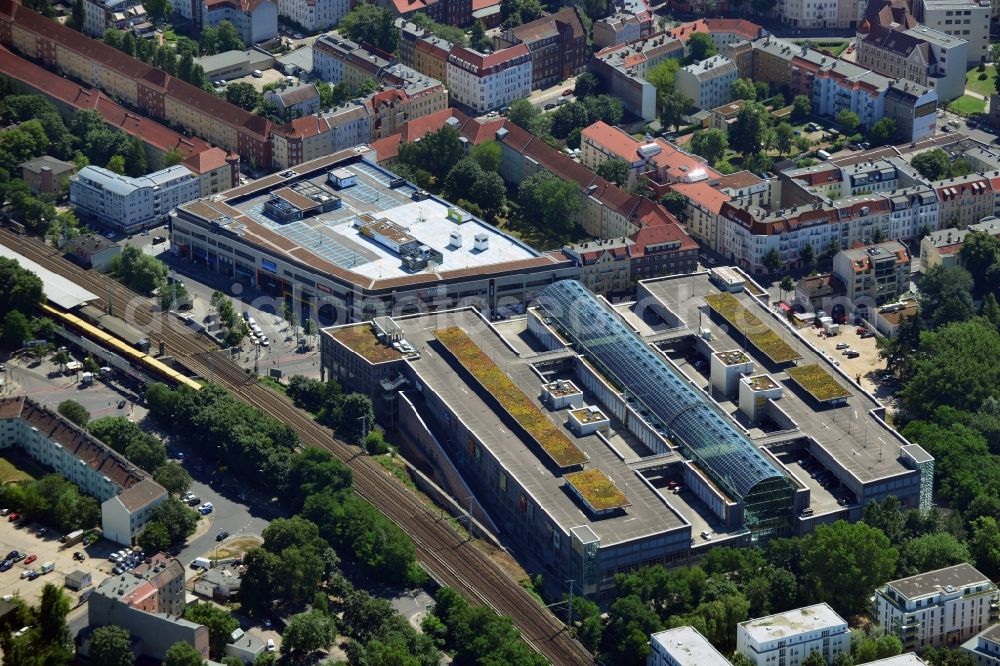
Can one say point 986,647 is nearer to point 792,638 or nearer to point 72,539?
point 792,638

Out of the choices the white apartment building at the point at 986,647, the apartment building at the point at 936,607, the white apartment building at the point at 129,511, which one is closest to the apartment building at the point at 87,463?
the white apartment building at the point at 129,511

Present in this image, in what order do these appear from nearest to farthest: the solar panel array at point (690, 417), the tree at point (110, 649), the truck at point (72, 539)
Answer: the tree at point (110, 649), the truck at point (72, 539), the solar panel array at point (690, 417)

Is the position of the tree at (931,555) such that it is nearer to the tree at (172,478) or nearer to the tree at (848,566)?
the tree at (848,566)

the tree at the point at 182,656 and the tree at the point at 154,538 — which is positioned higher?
the tree at the point at 182,656

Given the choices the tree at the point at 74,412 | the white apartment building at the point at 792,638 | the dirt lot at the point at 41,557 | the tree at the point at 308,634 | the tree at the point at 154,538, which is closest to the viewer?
the white apartment building at the point at 792,638

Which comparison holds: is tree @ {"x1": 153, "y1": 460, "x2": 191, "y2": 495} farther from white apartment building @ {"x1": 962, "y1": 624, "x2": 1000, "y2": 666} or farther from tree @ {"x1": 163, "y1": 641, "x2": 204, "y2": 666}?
white apartment building @ {"x1": 962, "y1": 624, "x2": 1000, "y2": 666}

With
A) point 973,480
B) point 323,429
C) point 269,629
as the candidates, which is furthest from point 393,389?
point 973,480

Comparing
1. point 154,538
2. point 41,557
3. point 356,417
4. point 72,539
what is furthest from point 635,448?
point 41,557
